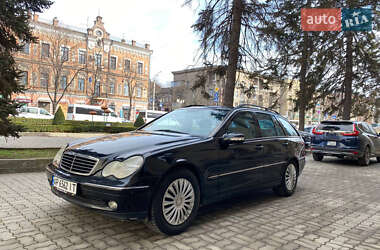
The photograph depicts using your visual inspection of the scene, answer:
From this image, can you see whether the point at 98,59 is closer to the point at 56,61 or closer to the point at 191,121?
the point at 56,61

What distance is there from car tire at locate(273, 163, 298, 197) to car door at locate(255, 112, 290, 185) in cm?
24

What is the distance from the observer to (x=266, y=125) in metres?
5.44

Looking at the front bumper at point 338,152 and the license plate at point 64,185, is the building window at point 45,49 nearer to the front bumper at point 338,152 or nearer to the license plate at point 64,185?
the front bumper at point 338,152

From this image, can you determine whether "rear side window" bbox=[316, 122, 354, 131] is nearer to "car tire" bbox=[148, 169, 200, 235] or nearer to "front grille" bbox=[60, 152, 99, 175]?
"car tire" bbox=[148, 169, 200, 235]

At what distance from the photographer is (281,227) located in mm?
4059

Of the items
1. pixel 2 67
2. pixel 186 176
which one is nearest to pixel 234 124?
pixel 186 176

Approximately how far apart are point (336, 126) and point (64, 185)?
35.9ft

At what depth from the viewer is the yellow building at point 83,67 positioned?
36.4 metres

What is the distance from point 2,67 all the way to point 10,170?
275cm

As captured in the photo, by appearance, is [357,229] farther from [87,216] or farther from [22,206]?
[22,206]

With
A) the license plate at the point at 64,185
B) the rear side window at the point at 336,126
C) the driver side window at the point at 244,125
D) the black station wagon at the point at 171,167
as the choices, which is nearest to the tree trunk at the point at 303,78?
the rear side window at the point at 336,126

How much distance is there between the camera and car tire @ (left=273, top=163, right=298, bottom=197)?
18.8ft

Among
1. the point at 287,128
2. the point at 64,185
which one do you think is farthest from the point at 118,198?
the point at 287,128

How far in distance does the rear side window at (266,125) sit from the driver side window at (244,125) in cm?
24
